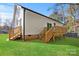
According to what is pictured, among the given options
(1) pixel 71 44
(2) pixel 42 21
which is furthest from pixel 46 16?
(1) pixel 71 44

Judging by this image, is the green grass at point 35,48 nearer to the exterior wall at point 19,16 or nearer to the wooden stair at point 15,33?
the wooden stair at point 15,33

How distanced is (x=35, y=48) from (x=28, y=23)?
0.74 ft

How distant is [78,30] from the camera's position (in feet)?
13.8

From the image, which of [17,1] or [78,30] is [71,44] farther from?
[17,1]

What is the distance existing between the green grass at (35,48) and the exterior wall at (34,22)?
107 mm

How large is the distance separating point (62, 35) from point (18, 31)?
386 millimetres

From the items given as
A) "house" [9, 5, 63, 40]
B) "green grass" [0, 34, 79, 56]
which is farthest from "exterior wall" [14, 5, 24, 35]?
"green grass" [0, 34, 79, 56]

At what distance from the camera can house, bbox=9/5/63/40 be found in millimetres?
4160

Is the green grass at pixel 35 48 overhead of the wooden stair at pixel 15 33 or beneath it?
beneath

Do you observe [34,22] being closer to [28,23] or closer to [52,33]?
[28,23]

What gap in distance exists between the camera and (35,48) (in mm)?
4156

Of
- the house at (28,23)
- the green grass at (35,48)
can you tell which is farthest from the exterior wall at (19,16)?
the green grass at (35,48)

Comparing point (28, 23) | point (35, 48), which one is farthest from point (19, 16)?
point (35, 48)

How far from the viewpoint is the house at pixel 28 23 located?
4160 mm
